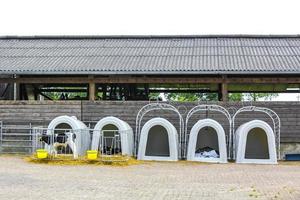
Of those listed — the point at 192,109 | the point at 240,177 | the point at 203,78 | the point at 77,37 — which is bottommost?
the point at 240,177

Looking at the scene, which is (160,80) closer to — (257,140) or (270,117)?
(270,117)

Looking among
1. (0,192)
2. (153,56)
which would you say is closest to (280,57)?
(153,56)

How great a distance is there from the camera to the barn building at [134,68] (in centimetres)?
1953

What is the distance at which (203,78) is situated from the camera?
823 inches

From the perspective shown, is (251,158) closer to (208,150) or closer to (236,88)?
(208,150)

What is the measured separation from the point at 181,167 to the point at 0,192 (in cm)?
671

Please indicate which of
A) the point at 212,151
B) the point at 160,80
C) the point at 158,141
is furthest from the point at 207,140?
the point at 160,80

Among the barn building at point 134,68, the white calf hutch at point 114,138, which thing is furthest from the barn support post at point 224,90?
the white calf hutch at point 114,138

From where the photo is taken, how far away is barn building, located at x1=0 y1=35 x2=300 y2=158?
19531 millimetres

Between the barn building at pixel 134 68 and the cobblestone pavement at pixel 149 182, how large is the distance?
4006 mm

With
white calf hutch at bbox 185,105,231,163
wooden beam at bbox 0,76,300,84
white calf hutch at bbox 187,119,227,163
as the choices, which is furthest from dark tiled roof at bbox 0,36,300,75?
white calf hutch at bbox 187,119,227,163

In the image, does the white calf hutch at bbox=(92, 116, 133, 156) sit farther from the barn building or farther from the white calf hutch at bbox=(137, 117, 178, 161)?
the barn building

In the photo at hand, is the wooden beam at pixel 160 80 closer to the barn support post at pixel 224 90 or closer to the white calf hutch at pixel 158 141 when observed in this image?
the barn support post at pixel 224 90

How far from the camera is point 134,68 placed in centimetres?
2089
